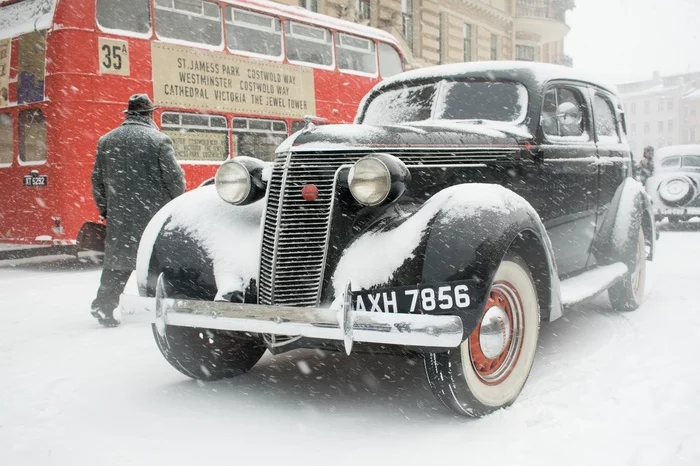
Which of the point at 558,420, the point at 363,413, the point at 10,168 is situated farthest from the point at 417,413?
the point at 10,168

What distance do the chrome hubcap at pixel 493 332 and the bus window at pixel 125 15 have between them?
22.6 feet

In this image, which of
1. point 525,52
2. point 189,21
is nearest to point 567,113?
point 189,21

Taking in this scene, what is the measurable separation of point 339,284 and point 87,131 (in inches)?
252

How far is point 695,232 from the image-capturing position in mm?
13125

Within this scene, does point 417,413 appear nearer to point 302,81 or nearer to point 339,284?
point 339,284

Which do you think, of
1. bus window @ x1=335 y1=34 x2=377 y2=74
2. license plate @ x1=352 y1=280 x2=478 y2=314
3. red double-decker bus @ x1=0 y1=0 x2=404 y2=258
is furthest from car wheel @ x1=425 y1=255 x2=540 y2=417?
bus window @ x1=335 y1=34 x2=377 y2=74

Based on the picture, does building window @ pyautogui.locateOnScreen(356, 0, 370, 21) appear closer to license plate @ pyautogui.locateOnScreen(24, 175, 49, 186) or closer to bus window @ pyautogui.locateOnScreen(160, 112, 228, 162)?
bus window @ pyautogui.locateOnScreen(160, 112, 228, 162)

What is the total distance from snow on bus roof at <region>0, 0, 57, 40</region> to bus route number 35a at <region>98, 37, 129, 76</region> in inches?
26.2

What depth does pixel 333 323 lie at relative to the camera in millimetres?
3027

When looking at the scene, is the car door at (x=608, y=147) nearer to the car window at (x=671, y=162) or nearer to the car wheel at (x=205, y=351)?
the car wheel at (x=205, y=351)

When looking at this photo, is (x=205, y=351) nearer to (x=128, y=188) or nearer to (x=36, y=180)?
(x=128, y=188)

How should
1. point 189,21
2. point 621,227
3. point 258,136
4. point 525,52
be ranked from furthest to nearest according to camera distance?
point 525,52 < point 258,136 < point 189,21 < point 621,227

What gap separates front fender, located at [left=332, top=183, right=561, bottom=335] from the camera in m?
3.11

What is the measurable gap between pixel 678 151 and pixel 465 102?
441 inches
